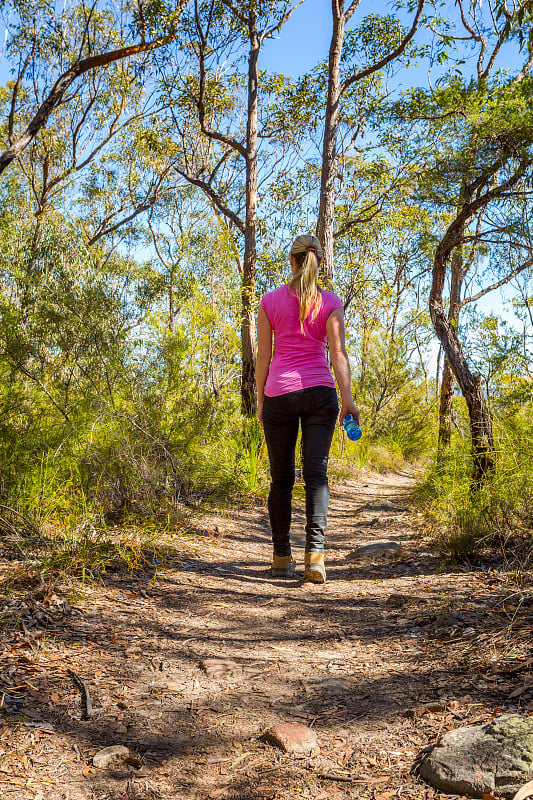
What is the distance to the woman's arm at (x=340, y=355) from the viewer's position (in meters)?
3.64

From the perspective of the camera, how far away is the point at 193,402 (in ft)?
20.1

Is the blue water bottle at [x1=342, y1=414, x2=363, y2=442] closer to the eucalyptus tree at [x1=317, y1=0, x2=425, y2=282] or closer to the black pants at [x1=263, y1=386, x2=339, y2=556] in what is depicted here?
the black pants at [x1=263, y1=386, x2=339, y2=556]

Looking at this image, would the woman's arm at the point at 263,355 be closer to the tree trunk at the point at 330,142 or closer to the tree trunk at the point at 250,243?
the tree trunk at the point at 250,243

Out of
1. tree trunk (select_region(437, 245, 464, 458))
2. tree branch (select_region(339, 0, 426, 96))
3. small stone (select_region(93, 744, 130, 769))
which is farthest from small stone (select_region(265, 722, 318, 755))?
tree branch (select_region(339, 0, 426, 96))

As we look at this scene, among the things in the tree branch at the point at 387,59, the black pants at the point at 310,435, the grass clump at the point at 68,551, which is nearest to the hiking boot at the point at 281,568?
the black pants at the point at 310,435

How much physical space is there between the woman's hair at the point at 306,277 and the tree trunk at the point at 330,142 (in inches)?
218

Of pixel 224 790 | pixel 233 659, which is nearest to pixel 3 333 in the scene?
pixel 233 659

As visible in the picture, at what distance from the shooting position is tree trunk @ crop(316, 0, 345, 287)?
924cm

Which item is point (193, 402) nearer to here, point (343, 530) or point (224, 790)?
point (343, 530)

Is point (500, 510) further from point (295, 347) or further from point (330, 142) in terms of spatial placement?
point (330, 142)

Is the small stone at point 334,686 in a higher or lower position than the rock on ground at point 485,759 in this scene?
lower

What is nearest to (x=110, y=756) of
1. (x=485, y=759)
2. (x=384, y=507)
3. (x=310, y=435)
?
(x=485, y=759)

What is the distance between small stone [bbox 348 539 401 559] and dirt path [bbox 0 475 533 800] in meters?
0.84

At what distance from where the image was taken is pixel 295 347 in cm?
369
